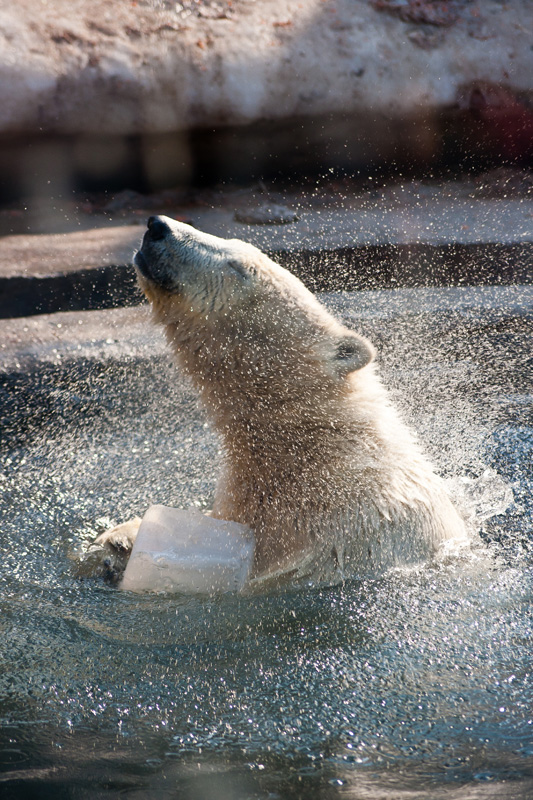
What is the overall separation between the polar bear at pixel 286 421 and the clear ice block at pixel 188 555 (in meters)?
0.08

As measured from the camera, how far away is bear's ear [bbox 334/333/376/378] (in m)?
2.66

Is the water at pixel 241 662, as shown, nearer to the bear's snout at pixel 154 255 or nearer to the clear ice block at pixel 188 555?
the clear ice block at pixel 188 555

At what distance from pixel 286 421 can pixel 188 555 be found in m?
0.56

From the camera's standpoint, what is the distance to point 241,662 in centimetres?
226

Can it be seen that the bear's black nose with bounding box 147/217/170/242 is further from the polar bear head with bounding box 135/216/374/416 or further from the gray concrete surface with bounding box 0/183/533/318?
the gray concrete surface with bounding box 0/183/533/318

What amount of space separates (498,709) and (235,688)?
71cm

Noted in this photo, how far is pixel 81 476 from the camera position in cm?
373

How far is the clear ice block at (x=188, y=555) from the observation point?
2521mm

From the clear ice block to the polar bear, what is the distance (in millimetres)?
84

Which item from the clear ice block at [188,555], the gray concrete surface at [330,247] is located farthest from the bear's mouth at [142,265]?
the gray concrete surface at [330,247]

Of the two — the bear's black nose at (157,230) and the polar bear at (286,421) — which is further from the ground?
the bear's black nose at (157,230)

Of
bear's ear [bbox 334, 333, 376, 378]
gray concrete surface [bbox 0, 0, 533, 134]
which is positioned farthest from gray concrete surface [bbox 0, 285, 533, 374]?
gray concrete surface [bbox 0, 0, 533, 134]

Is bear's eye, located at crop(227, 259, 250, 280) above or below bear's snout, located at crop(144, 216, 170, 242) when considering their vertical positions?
below

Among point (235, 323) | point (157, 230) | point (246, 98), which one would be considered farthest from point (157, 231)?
point (246, 98)
